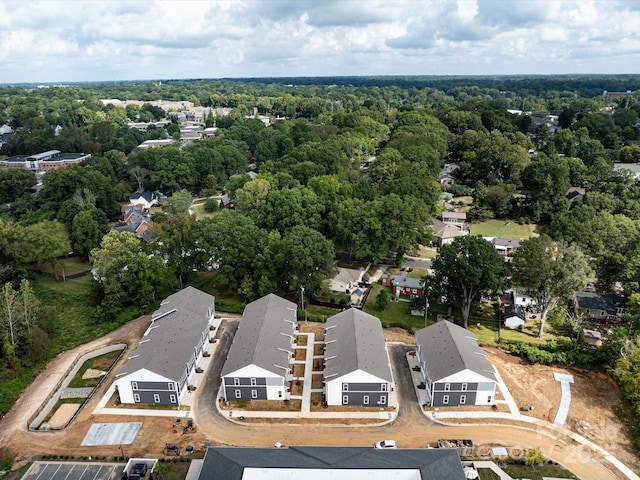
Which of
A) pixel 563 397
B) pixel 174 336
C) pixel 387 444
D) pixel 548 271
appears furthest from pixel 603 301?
pixel 174 336

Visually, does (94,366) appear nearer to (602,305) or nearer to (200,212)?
(200,212)

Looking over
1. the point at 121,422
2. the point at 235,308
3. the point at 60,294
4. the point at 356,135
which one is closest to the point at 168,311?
the point at 235,308

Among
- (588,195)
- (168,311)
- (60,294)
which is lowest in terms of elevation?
(60,294)

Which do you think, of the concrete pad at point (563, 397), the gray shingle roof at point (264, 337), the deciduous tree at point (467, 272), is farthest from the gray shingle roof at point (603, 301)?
the gray shingle roof at point (264, 337)

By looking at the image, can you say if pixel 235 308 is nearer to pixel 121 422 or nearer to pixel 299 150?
pixel 121 422

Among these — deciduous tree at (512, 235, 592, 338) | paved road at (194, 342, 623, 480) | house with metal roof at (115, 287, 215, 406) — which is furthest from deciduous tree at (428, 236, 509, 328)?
house with metal roof at (115, 287, 215, 406)

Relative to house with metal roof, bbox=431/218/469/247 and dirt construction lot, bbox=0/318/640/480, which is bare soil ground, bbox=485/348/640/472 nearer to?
dirt construction lot, bbox=0/318/640/480
